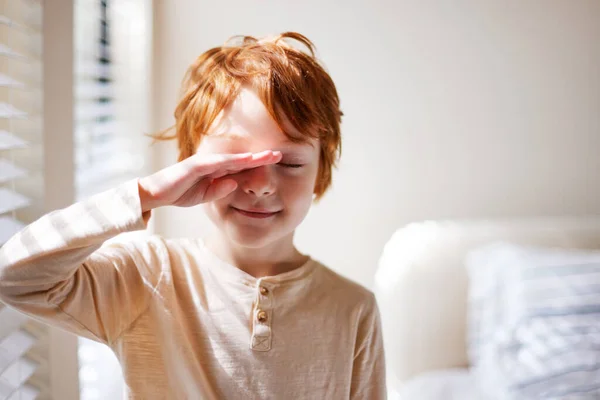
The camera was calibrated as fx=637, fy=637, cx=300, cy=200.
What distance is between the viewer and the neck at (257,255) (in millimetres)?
970

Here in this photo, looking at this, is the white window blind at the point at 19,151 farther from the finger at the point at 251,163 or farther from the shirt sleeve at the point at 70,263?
the finger at the point at 251,163

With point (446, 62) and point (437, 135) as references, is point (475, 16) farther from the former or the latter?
point (437, 135)

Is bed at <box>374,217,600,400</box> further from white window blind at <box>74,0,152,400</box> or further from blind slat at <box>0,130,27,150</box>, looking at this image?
blind slat at <box>0,130,27,150</box>

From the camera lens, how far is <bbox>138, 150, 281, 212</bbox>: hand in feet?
2.50

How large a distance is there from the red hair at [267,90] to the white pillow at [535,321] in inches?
25.8

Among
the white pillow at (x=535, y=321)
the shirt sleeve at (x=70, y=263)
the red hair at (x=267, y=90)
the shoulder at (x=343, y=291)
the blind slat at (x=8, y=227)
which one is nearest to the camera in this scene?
the shirt sleeve at (x=70, y=263)

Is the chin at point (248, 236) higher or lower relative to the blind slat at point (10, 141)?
lower

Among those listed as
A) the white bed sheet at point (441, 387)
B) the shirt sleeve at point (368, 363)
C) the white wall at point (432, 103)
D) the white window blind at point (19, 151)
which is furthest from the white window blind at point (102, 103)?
the white bed sheet at point (441, 387)

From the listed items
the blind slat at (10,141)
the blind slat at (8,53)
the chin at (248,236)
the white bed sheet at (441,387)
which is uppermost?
the blind slat at (8,53)

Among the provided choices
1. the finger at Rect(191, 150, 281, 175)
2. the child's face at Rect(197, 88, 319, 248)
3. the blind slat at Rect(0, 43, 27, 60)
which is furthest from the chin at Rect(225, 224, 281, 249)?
the blind slat at Rect(0, 43, 27, 60)

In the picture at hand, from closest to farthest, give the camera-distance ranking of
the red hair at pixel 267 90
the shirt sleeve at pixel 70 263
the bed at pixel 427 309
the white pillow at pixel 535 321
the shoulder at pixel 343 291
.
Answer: the shirt sleeve at pixel 70 263
the red hair at pixel 267 90
the shoulder at pixel 343 291
the white pillow at pixel 535 321
the bed at pixel 427 309

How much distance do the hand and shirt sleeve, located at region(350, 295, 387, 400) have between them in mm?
347

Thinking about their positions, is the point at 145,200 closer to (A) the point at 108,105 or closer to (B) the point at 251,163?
(B) the point at 251,163

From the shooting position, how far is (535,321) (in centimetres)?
138
